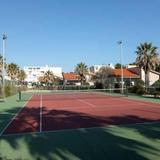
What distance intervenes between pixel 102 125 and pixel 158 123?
2418mm

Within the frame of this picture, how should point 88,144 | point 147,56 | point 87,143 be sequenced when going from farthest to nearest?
point 147,56 → point 87,143 → point 88,144

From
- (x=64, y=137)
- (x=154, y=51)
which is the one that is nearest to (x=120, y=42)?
(x=154, y=51)

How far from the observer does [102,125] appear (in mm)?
15461

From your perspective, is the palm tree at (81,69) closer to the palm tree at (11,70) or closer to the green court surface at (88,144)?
the palm tree at (11,70)

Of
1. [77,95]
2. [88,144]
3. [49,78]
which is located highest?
[49,78]

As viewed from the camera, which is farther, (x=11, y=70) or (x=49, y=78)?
(x=49, y=78)

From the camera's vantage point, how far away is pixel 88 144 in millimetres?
→ 10945

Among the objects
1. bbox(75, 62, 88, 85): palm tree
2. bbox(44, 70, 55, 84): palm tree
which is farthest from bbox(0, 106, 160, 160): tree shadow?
bbox(44, 70, 55, 84): palm tree

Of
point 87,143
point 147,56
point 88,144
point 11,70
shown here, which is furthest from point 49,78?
point 88,144

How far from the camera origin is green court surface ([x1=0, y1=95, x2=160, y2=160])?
30.9 feet

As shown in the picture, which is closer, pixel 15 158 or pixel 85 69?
pixel 15 158

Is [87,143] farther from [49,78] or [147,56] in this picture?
[49,78]

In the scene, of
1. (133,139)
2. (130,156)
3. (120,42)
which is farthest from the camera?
(120,42)

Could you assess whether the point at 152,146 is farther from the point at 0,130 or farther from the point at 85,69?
the point at 85,69
